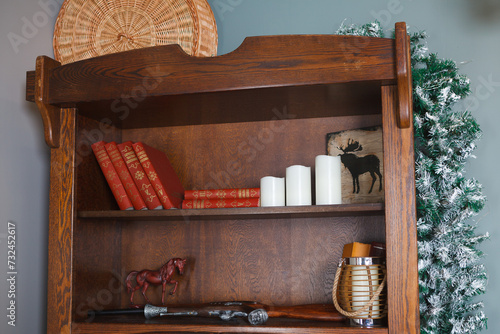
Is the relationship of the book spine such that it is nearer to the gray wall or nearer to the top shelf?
the top shelf

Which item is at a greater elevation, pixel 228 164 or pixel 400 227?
pixel 228 164

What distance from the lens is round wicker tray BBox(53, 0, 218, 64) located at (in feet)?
5.82

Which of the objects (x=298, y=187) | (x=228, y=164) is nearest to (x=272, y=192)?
(x=298, y=187)

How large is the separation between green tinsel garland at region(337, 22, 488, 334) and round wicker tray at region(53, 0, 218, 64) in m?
0.78

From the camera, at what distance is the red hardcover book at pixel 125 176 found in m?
1.69

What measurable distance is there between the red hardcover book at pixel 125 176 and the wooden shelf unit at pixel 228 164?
63 mm

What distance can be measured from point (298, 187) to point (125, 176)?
61cm

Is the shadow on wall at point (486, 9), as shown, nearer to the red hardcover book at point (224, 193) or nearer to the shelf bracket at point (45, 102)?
the red hardcover book at point (224, 193)

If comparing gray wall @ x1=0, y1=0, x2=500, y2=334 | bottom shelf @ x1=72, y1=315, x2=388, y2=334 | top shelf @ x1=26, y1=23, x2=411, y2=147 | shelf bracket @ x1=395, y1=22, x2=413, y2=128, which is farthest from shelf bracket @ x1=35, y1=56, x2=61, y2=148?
shelf bracket @ x1=395, y1=22, x2=413, y2=128

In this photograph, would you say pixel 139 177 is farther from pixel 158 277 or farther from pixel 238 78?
pixel 238 78

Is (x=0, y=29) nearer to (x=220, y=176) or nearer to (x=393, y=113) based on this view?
(x=220, y=176)

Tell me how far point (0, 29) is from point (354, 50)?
1.15 metres

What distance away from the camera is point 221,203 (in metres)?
1.64

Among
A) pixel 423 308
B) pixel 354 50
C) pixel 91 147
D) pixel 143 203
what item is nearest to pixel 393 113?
pixel 354 50
